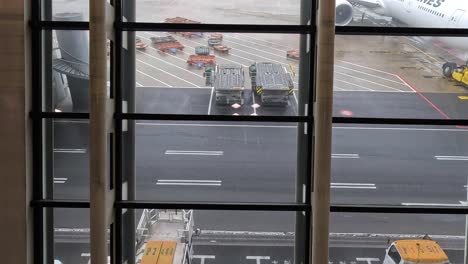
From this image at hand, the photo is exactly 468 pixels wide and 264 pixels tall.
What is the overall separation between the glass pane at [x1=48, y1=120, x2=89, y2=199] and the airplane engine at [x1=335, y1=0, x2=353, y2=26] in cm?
264

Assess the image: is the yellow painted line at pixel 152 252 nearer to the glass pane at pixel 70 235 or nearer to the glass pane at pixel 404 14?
the glass pane at pixel 70 235

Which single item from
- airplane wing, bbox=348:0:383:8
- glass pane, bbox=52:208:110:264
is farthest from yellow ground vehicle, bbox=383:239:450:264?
glass pane, bbox=52:208:110:264

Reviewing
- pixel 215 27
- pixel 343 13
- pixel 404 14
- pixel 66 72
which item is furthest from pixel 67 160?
pixel 404 14

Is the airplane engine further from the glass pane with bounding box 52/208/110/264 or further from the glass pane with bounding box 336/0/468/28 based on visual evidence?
the glass pane with bounding box 52/208/110/264

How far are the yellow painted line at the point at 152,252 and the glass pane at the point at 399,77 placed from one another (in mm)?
2199

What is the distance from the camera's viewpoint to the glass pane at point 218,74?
18.5 ft

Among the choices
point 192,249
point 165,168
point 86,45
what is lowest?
point 192,249

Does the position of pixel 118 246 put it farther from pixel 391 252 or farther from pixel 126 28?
pixel 391 252

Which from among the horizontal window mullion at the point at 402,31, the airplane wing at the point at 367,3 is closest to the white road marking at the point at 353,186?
the horizontal window mullion at the point at 402,31

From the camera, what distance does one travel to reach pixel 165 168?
5.81 m

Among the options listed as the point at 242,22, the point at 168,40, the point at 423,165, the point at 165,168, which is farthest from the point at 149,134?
the point at 423,165

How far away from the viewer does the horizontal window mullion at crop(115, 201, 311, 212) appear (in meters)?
5.61

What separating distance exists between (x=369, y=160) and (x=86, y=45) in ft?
9.83

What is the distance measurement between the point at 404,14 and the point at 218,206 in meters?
2.60
